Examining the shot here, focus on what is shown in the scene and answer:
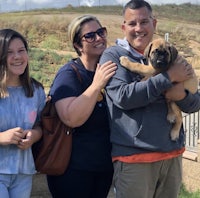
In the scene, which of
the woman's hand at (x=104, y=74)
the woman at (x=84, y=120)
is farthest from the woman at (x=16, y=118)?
the woman's hand at (x=104, y=74)

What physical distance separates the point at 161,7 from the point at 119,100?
6007cm

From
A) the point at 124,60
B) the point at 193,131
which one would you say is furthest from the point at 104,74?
the point at 193,131

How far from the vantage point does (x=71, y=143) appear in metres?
3.50

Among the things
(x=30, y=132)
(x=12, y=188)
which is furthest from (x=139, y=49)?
(x=12, y=188)

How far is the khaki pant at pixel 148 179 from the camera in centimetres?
321

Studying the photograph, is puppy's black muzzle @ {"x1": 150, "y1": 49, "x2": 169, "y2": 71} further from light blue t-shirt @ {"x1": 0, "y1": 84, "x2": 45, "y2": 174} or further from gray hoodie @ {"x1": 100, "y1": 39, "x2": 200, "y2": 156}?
light blue t-shirt @ {"x1": 0, "y1": 84, "x2": 45, "y2": 174}

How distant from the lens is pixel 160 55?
320cm

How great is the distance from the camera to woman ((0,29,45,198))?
3.26 m

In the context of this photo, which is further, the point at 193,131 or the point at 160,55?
the point at 193,131

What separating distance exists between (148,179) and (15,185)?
926 millimetres

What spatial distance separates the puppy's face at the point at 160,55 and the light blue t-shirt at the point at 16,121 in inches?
36.1

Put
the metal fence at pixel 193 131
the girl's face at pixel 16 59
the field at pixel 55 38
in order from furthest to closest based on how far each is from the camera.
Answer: the field at pixel 55 38 < the metal fence at pixel 193 131 < the girl's face at pixel 16 59

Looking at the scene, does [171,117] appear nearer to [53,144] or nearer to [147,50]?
[147,50]

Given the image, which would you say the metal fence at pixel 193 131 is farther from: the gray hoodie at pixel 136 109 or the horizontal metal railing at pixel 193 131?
the gray hoodie at pixel 136 109
